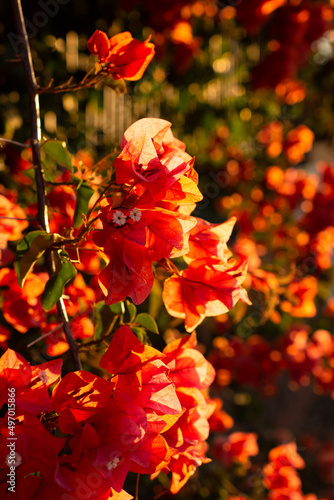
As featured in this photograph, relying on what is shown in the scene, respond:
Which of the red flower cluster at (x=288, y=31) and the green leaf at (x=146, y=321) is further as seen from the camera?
the red flower cluster at (x=288, y=31)

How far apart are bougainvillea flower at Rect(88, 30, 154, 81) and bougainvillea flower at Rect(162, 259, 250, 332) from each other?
0.27 m

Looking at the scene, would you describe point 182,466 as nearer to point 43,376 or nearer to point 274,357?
point 43,376

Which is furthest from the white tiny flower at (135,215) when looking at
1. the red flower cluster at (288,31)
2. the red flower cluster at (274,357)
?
the red flower cluster at (288,31)

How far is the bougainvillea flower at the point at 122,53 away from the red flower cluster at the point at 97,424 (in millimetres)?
342

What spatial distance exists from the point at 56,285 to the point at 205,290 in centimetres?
18

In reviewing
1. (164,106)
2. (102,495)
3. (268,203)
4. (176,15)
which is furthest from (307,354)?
(102,495)

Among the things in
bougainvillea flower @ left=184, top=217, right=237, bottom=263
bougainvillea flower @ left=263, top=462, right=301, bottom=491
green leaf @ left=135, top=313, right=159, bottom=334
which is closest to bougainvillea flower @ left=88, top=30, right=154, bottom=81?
bougainvillea flower @ left=184, top=217, right=237, bottom=263

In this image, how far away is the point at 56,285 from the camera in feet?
1.61

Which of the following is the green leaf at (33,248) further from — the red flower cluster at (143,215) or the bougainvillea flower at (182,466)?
the bougainvillea flower at (182,466)

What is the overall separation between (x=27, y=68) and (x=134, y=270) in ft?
1.10

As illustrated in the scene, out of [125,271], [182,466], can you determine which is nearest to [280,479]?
[182,466]

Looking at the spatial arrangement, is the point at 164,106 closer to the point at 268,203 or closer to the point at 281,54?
the point at 281,54

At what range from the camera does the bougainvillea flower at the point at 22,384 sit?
16.8 inches

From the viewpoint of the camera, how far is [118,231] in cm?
43
